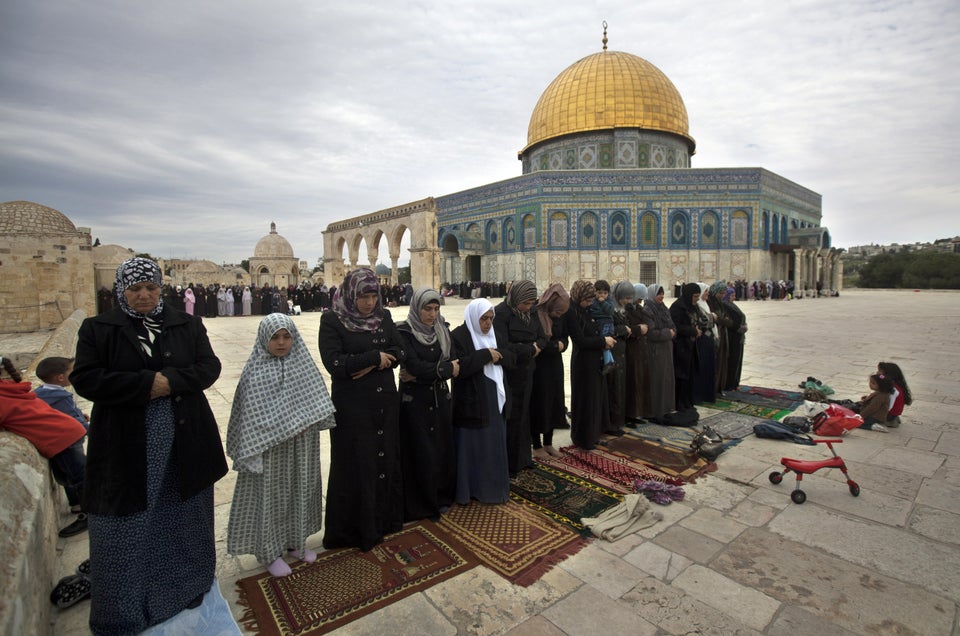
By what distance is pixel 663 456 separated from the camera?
4.05m

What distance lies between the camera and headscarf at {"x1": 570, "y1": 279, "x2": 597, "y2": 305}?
14.0 ft

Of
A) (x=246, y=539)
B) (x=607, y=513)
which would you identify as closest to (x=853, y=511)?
(x=607, y=513)

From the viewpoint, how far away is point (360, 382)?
8.74 feet

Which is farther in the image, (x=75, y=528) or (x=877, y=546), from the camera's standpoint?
(x=75, y=528)

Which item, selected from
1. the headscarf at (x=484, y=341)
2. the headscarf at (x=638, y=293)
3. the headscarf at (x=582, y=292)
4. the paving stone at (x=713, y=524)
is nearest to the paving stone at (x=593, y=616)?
the paving stone at (x=713, y=524)

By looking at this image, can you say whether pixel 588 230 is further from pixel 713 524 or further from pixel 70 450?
pixel 70 450

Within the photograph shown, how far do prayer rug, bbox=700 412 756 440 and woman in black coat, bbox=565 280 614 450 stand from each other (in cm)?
132

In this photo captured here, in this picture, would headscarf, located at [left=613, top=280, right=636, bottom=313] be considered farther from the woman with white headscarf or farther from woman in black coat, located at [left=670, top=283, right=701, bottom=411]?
the woman with white headscarf

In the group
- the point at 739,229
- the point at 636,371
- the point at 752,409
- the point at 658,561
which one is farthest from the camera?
the point at 739,229

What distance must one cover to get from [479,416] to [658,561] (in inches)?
50.6

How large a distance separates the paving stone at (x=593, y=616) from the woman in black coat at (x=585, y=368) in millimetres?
1923

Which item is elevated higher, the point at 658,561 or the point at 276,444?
the point at 276,444

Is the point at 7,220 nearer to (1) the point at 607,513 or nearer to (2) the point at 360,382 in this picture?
(2) the point at 360,382

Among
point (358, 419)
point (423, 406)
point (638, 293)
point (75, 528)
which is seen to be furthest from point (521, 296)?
point (75, 528)
